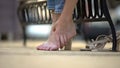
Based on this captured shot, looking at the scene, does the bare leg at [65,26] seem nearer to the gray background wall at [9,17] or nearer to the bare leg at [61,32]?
the bare leg at [61,32]

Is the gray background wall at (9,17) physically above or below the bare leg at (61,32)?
above

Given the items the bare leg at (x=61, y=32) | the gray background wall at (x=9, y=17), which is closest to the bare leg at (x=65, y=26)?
the bare leg at (x=61, y=32)

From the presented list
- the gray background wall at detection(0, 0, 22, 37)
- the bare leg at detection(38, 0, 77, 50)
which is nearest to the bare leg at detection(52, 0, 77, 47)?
the bare leg at detection(38, 0, 77, 50)

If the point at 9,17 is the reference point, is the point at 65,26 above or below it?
below

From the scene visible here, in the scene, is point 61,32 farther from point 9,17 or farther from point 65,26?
point 9,17

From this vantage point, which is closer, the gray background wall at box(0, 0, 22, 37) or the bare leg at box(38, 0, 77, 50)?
the bare leg at box(38, 0, 77, 50)

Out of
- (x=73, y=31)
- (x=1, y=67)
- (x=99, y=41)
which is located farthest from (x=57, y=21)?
(x=1, y=67)

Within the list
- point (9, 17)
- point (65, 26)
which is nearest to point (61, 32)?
point (65, 26)

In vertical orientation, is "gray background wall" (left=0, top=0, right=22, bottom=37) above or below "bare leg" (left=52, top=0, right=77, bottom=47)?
above

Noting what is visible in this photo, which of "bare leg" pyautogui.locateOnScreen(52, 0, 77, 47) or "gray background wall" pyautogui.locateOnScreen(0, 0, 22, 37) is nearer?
"bare leg" pyautogui.locateOnScreen(52, 0, 77, 47)

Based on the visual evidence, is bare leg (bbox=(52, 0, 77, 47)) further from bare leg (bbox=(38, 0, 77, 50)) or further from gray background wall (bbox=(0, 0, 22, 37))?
gray background wall (bbox=(0, 0, 22, 37))

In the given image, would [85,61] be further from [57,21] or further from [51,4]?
[51,4]

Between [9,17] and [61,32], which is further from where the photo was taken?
[9,17]

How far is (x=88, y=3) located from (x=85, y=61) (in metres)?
0.68
